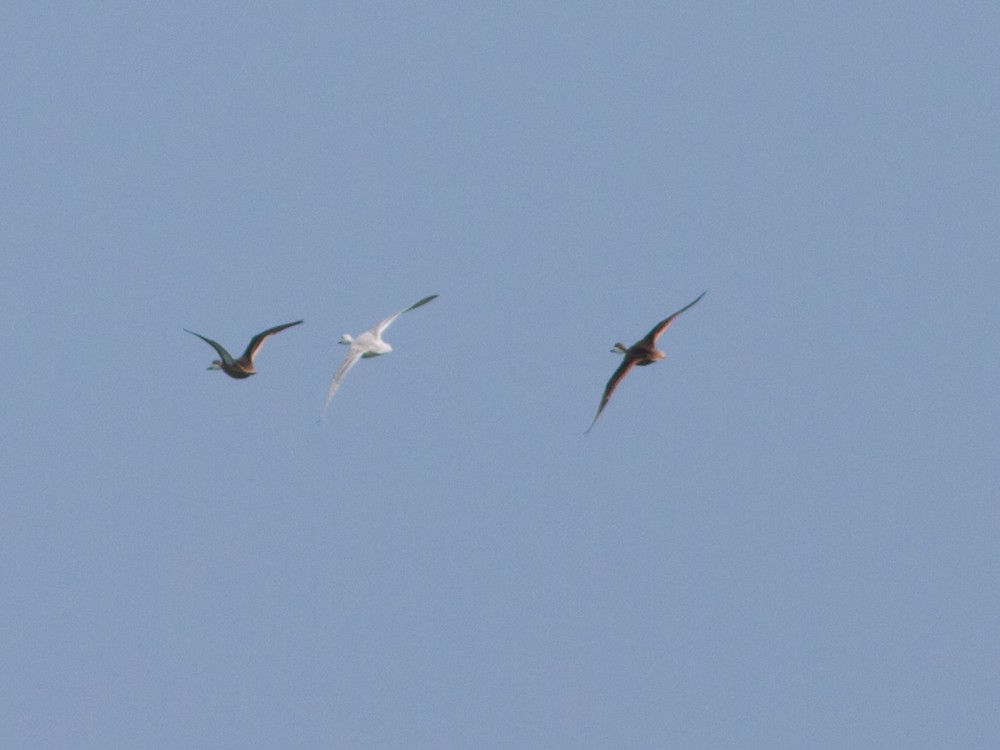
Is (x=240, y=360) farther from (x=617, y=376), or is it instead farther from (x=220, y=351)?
(x=617, y=376)

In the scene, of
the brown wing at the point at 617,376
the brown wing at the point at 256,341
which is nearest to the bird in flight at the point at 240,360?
the brown wing at the point at 256,341

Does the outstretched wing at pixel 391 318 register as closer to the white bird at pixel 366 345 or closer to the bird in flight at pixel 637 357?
the white bird at pixel 366 345

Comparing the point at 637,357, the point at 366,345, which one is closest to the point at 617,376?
the point at 637,357

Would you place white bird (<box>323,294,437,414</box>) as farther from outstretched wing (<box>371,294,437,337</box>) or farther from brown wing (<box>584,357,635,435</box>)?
brown wing (<box>584,357,635,435</box>)

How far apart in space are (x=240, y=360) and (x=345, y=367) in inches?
138

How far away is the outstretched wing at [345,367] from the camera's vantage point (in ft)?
192

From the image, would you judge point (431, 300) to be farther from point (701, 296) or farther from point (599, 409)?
point (701, 296)

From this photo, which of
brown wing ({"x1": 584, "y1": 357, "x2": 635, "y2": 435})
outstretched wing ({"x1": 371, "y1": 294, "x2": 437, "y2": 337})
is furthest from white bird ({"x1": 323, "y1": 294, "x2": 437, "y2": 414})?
brown wing ({"x1": 584, "y1": 357, "x2": 635, "y2": 435})

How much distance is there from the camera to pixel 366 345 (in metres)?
62.2

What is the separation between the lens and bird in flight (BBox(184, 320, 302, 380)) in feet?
201

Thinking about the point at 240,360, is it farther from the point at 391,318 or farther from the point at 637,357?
the point at 637,357

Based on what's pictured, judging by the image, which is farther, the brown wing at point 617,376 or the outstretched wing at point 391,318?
the outstretched wing at point 391,318

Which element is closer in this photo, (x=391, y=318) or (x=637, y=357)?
(x=637, y=357)

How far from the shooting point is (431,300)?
63.3m
